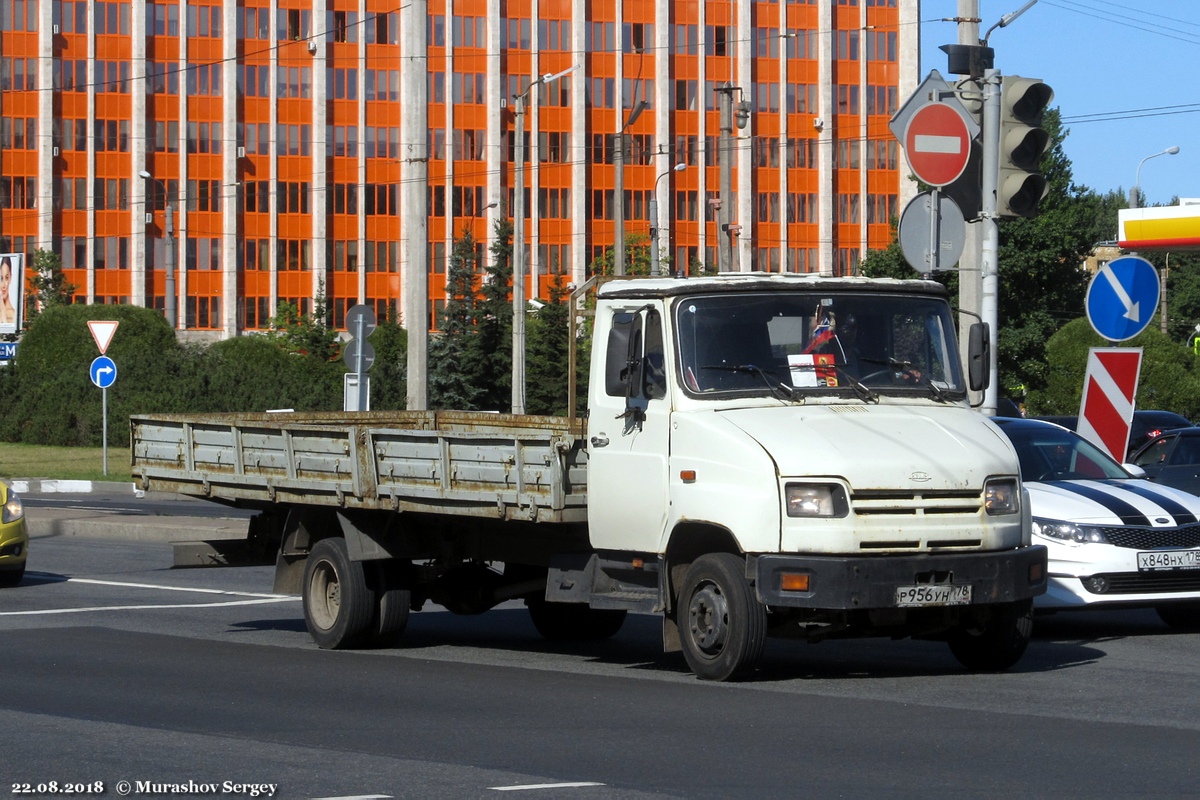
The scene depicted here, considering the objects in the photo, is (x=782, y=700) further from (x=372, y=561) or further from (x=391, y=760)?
(x=372, y=561)

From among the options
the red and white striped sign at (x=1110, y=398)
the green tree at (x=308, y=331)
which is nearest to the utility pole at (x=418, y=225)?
the red and white striped sign at (x=1110, y=398)

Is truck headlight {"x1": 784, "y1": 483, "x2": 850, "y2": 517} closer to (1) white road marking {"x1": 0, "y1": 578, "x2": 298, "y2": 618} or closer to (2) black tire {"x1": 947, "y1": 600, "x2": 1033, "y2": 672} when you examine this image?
(2) black tire {"x1": 947, "y1": 600, "x2": 1033, "y2": 672}

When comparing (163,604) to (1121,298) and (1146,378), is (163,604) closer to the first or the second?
(1121,298)

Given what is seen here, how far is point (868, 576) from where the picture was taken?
9578mm

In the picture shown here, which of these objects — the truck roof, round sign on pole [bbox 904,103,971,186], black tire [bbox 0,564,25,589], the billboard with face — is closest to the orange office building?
the billboard with face

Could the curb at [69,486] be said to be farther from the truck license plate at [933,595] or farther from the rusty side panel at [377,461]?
the truck license plate at [933,595]

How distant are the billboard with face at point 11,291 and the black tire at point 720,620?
30.5 meters

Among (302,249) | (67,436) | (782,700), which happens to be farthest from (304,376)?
(782,700)

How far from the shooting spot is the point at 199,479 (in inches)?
521

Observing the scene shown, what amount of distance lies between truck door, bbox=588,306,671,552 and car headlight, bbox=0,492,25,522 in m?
8.54

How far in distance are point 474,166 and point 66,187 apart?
2209 centimetres

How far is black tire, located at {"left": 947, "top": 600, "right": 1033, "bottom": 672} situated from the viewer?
10492mm

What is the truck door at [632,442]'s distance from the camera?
10375 millimetres

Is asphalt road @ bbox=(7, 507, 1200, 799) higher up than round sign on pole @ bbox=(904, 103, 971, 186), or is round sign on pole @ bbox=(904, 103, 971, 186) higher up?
round sign on pole @ bbox=(904, 103, 971, 186)
